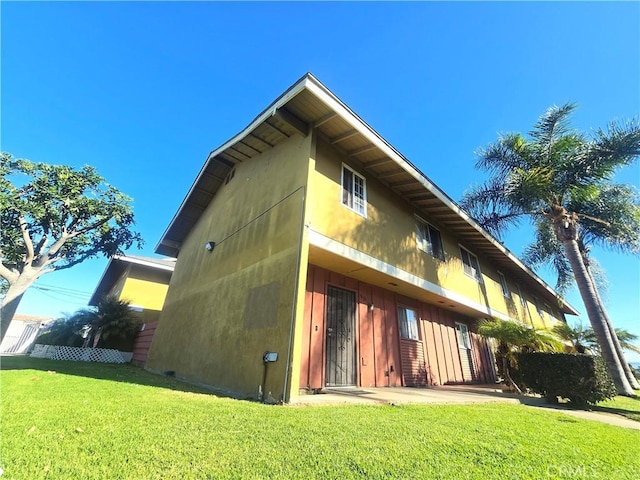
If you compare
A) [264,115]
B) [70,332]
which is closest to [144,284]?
[70,332]

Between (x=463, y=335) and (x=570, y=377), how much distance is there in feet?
18.2

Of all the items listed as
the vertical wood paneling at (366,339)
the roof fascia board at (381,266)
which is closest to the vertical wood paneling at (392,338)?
the vertical wood paneling at (366,339)

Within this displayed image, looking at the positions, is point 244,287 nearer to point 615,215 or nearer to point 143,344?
point 143,344

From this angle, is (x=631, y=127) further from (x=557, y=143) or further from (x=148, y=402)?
(x=148, y=402)

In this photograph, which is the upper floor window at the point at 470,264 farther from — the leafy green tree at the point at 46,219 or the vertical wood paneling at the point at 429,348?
the leafy green tree at the point at 46,219

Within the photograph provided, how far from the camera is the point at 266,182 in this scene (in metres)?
7.92

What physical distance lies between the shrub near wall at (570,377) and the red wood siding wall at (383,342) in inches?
116

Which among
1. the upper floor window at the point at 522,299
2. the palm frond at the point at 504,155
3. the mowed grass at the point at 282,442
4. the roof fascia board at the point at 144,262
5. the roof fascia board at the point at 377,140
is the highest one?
the palm frond at the point at 504,155

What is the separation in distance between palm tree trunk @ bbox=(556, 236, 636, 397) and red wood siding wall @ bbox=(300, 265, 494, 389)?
4201 mm

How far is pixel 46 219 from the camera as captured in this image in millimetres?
14656

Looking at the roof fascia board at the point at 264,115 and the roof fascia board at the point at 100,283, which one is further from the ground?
the roof fascia board at the point at 264,115

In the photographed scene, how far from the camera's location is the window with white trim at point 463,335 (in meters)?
11.6

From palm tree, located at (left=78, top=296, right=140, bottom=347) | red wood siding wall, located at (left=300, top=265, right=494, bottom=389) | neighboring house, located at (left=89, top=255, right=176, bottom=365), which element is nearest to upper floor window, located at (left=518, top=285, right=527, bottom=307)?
red wood siding wall, located at (left=300, top=265, right=494, bottom=389)

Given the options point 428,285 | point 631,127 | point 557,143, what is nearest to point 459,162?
point 557,143
